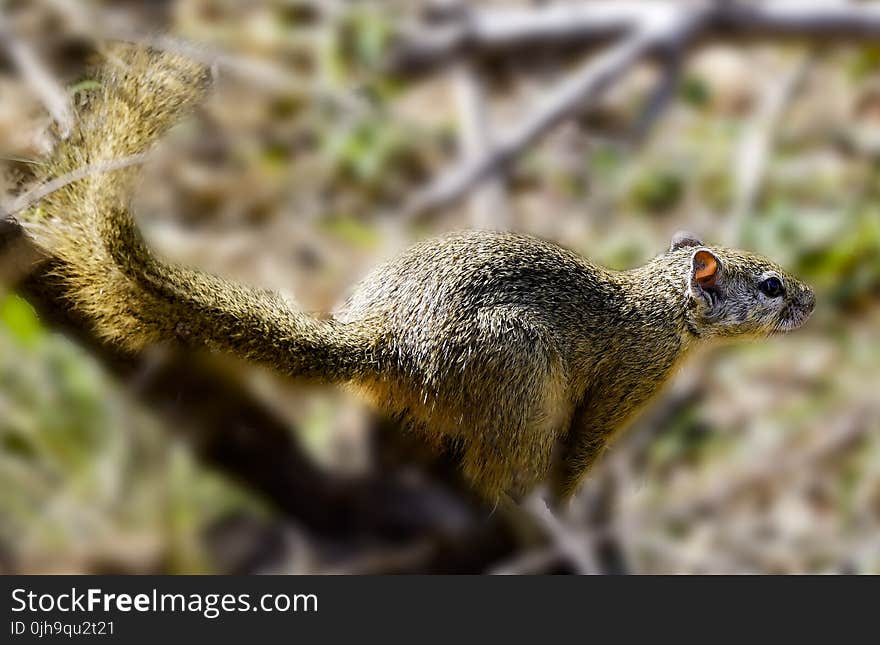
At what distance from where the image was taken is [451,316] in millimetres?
1374

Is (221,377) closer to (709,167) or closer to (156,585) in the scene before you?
(156,585)

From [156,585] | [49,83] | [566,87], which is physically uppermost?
[566,87]

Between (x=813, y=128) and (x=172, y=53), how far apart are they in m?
4.90

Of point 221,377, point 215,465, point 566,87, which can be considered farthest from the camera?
point 566,87

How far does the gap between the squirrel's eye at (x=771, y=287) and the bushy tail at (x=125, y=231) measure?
77 centimetres

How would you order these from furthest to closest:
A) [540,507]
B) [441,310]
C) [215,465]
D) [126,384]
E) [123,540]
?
[123,540] < [215,465] < [126,384] < [540,507] < [441,310]

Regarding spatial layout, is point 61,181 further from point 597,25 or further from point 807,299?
point 597,25

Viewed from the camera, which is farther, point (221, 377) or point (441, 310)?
point (221, 377)

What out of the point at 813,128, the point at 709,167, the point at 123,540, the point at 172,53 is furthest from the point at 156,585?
the point at 813,128

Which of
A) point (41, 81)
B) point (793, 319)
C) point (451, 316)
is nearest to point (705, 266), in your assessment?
point (793, 319)

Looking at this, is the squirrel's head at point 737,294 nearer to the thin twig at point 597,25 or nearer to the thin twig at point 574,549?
the thin twig at point 574,549

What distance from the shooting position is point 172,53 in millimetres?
1182

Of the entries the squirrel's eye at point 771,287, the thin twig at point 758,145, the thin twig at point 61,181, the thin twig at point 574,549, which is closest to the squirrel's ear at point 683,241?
the squirrel's eye at point 771,287

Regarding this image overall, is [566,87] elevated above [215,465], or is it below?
above
